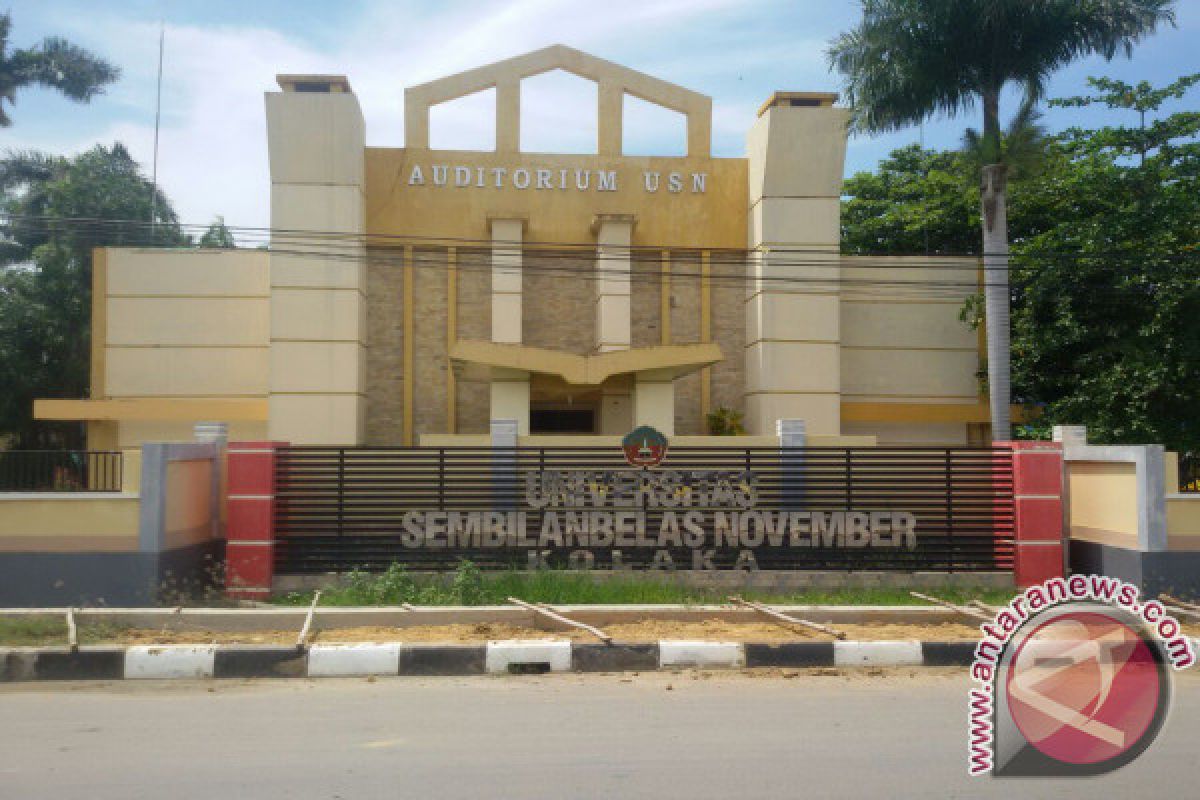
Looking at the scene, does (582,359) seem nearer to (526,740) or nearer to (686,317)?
(686,317)

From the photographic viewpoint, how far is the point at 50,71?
84.2 ft

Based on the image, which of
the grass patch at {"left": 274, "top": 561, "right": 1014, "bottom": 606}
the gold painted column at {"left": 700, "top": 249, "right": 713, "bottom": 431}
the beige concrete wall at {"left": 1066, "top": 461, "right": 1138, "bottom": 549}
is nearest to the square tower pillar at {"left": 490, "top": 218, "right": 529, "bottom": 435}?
the gold painted column at {"left": 700, "top": 249, "right": 713, "bottom": 431}

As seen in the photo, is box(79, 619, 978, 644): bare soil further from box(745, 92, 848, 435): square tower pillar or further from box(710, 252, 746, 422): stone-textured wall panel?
box(710, 252, 746, 422): stone-textured wall panel

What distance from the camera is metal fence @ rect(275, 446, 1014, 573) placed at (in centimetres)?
1242

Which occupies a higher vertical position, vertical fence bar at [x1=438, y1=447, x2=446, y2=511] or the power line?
the power line

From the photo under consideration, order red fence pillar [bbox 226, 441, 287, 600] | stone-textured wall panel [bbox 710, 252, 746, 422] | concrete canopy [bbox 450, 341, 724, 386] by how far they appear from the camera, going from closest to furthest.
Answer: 1. red fence pillar [bbox 226, 441, 287, 600]
2. concrete canopy [bbox 450, 341, 724, 386]
3. stone-textured wall panel [bbox 710, 252, 746, 422]

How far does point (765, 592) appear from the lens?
1198 cm

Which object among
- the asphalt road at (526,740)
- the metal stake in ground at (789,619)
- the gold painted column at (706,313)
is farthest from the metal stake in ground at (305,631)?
the gold painted column at (706,313)

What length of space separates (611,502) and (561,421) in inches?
365

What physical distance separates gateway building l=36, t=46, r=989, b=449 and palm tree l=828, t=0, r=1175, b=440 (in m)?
2.21

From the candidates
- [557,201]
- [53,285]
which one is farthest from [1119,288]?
[53,285]

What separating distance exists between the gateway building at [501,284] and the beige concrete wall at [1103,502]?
7.34 metres

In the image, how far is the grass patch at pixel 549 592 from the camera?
10.9 metres

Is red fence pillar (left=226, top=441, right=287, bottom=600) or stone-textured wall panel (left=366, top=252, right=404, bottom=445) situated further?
stone-textured wall panel (left=366, top=252, right=404, bottom=445)
